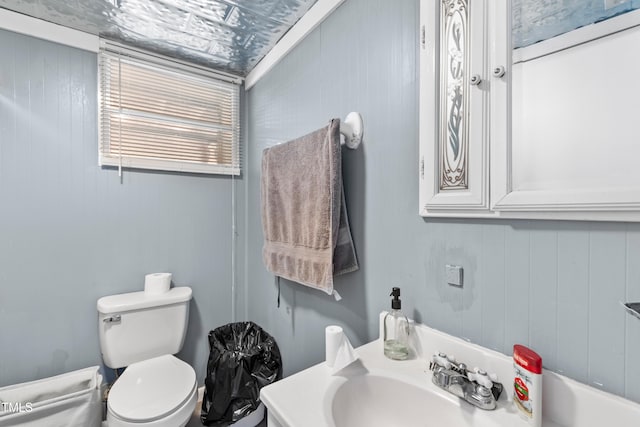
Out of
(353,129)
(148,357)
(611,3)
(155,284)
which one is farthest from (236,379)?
(611,3)

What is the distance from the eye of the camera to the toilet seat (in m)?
1.21

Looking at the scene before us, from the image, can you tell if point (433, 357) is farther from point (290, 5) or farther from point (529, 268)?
point (290, 5)

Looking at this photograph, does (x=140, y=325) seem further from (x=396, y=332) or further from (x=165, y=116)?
(x=396, y=332)

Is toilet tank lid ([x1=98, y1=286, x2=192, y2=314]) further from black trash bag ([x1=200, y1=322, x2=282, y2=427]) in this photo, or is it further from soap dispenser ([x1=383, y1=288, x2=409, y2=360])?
soap dispenser ([x1=383, y1=288, x2=409, y2=360])

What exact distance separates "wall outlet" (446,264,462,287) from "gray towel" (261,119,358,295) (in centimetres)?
37

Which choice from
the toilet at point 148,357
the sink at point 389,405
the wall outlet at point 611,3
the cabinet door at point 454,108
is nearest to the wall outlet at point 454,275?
the cabinet door at point 454,108

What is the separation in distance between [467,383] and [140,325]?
165 cm

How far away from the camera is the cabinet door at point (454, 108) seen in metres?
0.74

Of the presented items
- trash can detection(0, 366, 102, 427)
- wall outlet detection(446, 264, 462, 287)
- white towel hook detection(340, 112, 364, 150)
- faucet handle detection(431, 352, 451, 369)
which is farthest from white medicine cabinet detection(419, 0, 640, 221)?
trash can detection(0, 366, 102, 427)

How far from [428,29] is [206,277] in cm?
184

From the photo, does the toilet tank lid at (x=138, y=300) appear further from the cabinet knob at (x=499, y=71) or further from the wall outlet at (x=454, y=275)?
the cabinet knob at (x=499, y=71)

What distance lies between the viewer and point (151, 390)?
53.4 inches

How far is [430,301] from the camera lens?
89cm

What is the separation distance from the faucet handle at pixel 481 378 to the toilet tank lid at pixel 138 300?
1571mm
